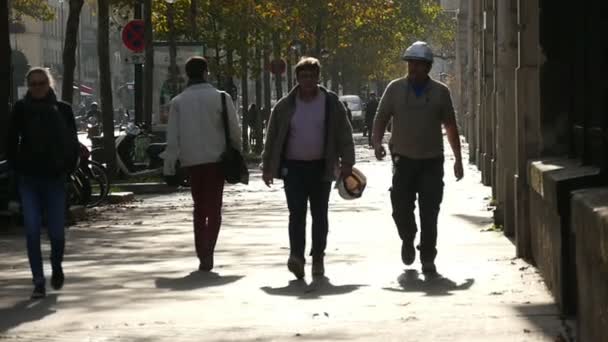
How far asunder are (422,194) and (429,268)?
59cm

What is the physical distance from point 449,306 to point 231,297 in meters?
1.72

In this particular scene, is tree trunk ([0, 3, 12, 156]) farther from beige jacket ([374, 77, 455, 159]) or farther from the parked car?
the parked car

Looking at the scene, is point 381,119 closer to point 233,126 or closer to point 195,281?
point 233,126

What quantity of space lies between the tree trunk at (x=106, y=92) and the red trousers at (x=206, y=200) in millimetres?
17365

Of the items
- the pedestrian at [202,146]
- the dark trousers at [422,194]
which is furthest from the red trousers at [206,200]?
the dark trousers at [422,194]

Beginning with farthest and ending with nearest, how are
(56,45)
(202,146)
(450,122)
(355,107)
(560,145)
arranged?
(56,45) → (355,107) → (202,146) → (450,122) → (560,145)

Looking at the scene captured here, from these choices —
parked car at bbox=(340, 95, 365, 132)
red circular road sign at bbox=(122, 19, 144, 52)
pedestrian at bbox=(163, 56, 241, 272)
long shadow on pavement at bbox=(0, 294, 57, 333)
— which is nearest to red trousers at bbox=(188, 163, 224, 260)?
pedestrian at bbox=(163, 56, 241, 272)

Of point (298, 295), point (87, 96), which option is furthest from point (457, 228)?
point (87, 96)

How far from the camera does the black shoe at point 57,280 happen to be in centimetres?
1366

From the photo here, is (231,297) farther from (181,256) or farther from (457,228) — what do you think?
(457,228)

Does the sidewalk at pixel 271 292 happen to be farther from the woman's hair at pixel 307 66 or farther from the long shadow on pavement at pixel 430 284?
the woman's hair at pixel 307 66

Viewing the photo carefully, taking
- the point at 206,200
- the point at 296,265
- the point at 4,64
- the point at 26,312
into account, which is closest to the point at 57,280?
the point at 26,312

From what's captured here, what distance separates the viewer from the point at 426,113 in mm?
14633

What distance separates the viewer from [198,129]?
605 inches
